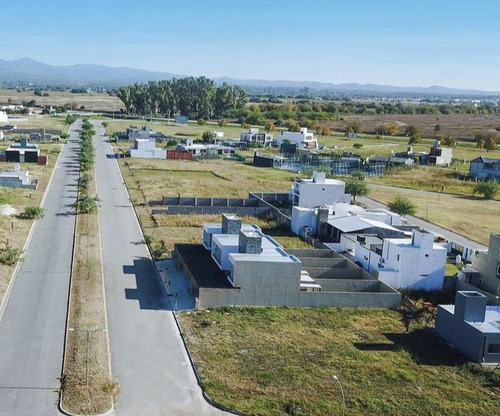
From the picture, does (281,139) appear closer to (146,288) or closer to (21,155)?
(21,155)

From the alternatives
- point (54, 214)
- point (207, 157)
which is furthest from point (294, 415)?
point (207, 157)

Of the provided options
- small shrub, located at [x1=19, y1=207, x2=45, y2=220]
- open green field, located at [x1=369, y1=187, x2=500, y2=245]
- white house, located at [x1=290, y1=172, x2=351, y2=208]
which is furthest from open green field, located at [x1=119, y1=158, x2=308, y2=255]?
open green field, located at [x1=369, y1=187, x2=500, y2=245]

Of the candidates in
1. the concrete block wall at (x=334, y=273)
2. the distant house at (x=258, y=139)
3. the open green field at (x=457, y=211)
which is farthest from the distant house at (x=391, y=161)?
the concrete block wall at (x=334, y=273)

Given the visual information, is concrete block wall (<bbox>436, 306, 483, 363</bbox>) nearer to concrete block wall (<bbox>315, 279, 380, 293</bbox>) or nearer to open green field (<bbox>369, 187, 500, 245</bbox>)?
concrete block wall (<bbox>315, 279, 380, 293</bbox>)

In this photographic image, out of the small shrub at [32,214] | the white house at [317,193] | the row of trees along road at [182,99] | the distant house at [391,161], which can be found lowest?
the small shrub at [32,214]

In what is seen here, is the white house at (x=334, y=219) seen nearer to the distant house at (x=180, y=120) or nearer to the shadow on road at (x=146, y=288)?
the shadow on road at (x=146, y=288)

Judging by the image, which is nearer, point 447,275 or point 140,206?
point 447,275

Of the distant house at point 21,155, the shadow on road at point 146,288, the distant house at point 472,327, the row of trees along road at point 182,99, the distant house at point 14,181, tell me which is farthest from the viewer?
the row of trees along road at point 182,99

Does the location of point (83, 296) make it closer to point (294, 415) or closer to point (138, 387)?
point (138, 387)
